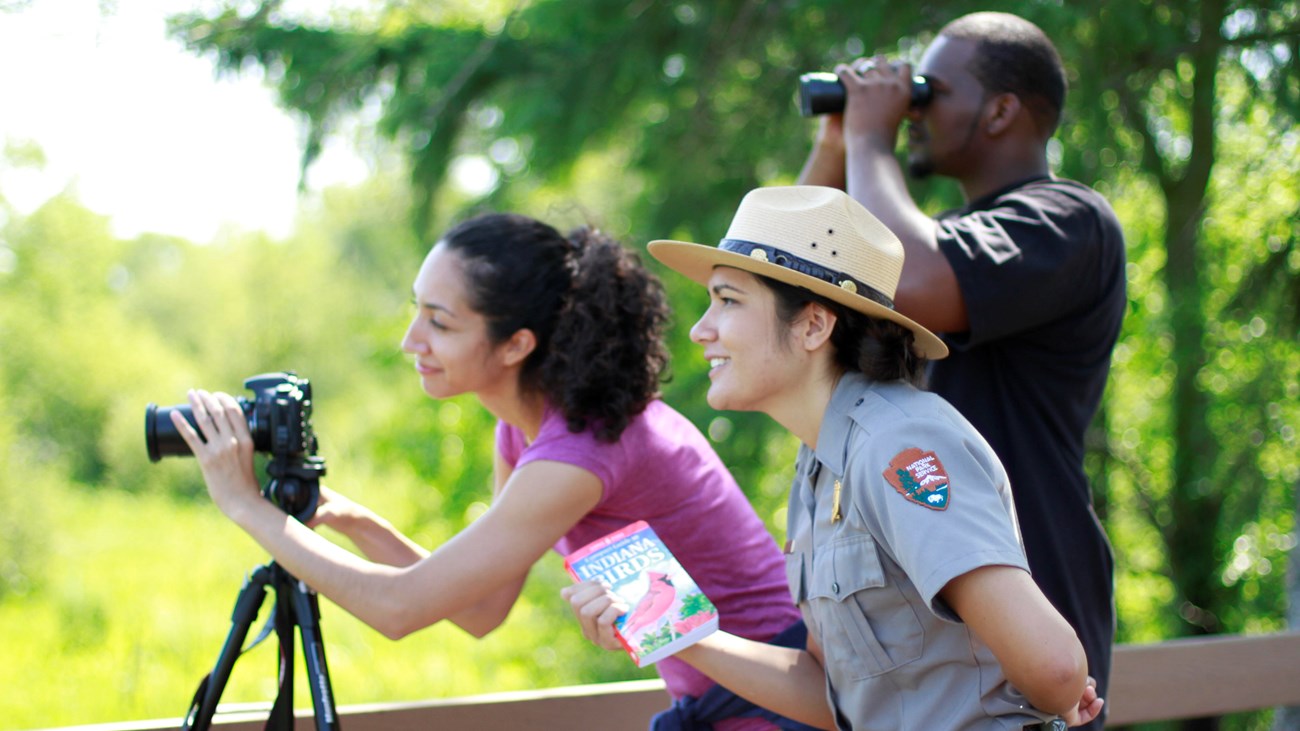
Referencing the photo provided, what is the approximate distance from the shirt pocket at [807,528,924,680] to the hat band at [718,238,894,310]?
1.15 ft

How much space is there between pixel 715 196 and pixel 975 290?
8.93 ft

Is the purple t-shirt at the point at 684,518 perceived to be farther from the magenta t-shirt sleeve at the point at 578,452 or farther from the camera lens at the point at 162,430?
the camera lens at the point at 162,430

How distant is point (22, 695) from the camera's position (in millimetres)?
10836

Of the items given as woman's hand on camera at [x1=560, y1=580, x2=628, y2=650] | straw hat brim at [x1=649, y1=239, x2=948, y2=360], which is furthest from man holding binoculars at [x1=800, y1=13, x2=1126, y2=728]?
woman's hand on camera at [x1=560, y1=580, x2=628, y2=650]

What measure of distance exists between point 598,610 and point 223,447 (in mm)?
782


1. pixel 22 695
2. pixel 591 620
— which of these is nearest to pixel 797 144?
pixel 591 620

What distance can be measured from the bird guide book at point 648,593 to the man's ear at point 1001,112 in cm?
101

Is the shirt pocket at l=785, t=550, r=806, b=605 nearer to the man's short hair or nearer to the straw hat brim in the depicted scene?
the straw hat brim

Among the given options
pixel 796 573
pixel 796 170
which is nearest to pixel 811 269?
pixel 796 573

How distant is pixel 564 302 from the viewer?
2355 mm

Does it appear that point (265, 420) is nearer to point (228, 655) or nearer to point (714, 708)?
point (228, 655)

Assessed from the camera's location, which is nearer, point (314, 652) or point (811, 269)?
point (811, 269)

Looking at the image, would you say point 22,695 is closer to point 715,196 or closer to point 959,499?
point 715,196

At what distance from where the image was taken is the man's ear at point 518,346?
2.30 m
